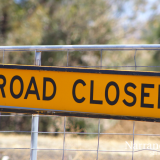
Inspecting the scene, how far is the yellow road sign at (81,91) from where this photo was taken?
1.58 m

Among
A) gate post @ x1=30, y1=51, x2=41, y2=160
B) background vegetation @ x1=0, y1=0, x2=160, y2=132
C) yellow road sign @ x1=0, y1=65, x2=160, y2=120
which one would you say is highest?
background vegetation @ x1=0, y1=0, x2=160, y2=132

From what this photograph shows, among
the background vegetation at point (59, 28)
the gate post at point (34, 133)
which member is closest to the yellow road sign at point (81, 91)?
the gate post at point (34, 133)

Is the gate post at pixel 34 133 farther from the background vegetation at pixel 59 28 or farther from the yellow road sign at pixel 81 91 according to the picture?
the background vegetation at pixel 59 28

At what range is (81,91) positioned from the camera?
1.65 m

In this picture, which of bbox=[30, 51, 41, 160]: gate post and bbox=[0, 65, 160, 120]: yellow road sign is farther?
bbox=[30, 51, 41, 160]: gate post

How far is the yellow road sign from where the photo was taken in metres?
1.58

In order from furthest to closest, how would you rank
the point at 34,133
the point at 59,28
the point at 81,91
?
the point at 59,28
the point at 34,133
the point at 81,91

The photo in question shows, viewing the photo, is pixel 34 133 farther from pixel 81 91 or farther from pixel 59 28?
pixel 59 28

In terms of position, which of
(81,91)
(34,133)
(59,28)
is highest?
(59,28)

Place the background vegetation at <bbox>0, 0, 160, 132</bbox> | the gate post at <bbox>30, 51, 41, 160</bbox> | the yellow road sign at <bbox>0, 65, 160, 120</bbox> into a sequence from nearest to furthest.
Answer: the yellow road sign at <bbox>0, 65, 160, 120</bbox> → the gate post at <bbox>30, 51, 41, 160</bbox> → the background vegetation at <bbox>0, 0, 160, 132</bbox>

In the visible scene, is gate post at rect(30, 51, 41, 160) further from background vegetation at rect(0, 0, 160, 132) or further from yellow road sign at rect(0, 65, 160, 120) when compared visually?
background vegetation at rect(0, 0, 160, 132)

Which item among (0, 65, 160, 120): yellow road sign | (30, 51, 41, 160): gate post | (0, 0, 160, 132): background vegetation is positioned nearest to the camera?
(0, 65, 160, 120): yellow road sign

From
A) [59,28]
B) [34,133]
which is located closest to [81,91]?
[34,133]

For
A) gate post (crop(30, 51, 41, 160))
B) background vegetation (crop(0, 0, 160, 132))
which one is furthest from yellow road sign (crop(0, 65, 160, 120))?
background vegetation (crop(0, 0, 160, 132))
